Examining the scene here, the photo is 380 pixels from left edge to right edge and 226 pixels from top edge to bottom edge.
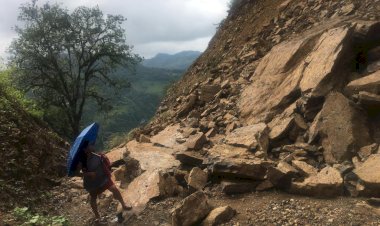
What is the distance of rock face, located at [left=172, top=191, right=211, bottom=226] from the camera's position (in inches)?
265

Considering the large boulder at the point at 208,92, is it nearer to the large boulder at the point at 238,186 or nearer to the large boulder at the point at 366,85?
the large boulder at the point at 366,85

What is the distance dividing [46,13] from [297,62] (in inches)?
796

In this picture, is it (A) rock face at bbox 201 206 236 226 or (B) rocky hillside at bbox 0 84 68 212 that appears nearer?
(A) rock face at bbox 201 206 236 226

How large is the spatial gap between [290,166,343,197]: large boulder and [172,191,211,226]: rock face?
5.66 ft

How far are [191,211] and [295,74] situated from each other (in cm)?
524

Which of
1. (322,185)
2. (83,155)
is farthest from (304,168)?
(83,155)

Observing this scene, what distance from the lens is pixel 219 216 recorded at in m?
6.71

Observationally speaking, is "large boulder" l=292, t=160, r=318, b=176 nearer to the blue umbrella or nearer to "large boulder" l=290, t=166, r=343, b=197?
"large boulder" l=290, t=166, r=343, b=197

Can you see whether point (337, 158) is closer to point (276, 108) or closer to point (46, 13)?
point (276, 108)

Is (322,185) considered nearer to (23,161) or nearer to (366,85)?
(366,85)

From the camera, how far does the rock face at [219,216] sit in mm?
6665

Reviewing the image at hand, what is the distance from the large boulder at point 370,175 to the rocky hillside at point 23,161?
6953 millimetres

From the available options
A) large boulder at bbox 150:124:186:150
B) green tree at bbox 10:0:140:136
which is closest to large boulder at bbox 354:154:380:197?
large boulder at bbox 150:124:186:150

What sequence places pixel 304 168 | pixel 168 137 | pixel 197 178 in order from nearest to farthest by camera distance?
pixel 304 168
pixel 197 178
pixel 168 137
